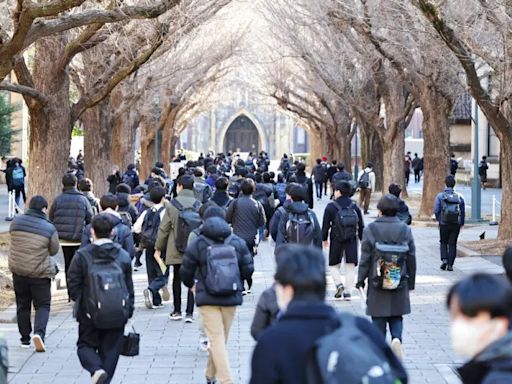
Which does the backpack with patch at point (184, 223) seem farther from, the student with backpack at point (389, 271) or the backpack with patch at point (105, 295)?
the backpack with patch at point (105, 295)

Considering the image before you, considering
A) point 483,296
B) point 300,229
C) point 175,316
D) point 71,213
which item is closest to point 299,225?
point 300,229

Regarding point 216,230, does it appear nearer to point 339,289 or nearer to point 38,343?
point 38,343

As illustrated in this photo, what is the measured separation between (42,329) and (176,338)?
1.54 metres

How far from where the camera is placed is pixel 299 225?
41.9 ft

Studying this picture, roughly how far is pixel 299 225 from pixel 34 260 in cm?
319

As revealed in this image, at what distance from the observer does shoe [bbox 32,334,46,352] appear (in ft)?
36.8

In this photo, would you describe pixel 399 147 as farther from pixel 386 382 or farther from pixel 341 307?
pixel 386 382

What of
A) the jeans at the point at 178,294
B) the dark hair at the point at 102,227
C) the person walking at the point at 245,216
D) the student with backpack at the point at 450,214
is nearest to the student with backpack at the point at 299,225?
the jeans at the point at 178,294

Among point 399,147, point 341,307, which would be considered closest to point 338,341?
point 341,307

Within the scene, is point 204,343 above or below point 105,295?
below

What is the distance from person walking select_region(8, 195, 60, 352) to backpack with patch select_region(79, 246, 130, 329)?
101 inches

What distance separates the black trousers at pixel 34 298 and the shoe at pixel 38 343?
4cm

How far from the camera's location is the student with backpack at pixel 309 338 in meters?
4.47

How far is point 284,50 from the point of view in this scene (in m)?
47.0
